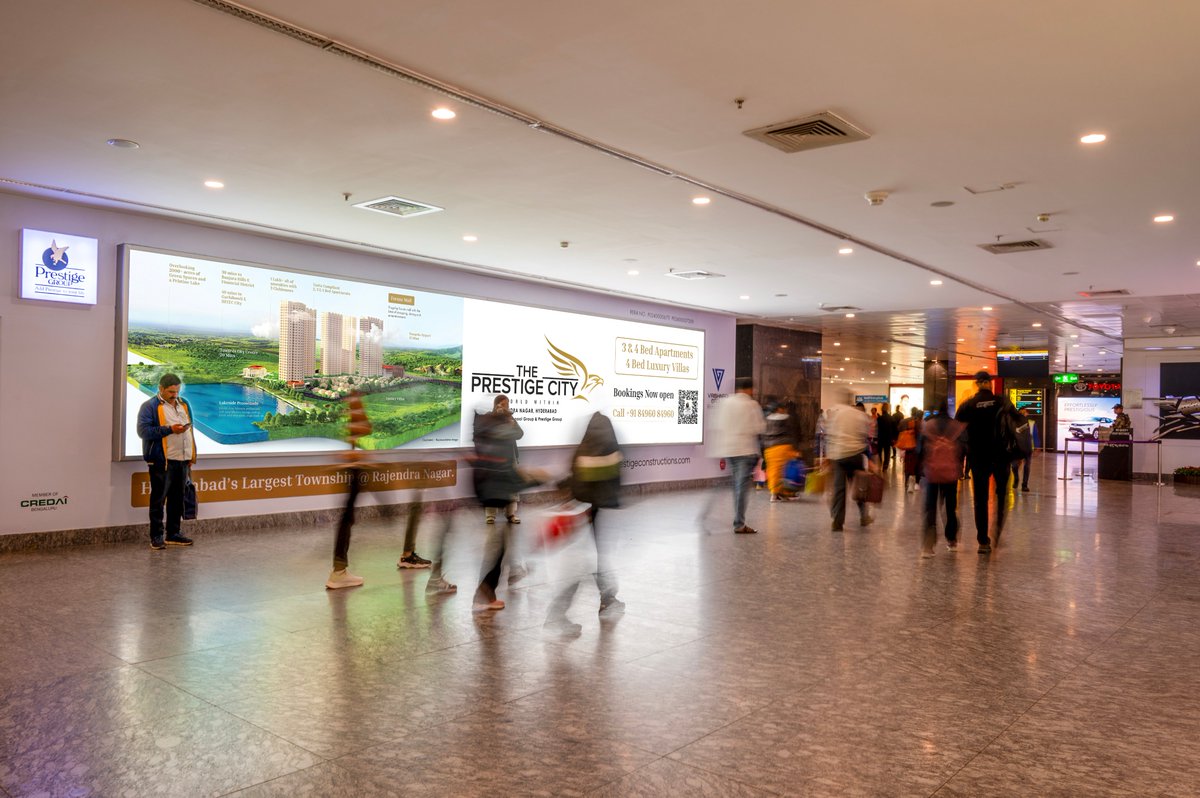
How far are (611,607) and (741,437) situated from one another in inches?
180

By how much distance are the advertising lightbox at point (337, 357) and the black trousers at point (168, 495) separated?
2.18ft

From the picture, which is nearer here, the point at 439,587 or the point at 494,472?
the point at 494,472

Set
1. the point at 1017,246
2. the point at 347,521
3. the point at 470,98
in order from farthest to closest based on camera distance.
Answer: the point at 1017,246, the point at 347,521, the point at 470,98

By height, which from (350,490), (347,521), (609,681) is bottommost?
(609,681)

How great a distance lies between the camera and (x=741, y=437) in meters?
10.2

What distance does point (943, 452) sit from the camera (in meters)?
8.59

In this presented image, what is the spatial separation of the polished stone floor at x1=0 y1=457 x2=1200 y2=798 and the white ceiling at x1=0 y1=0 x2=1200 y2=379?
352 cm

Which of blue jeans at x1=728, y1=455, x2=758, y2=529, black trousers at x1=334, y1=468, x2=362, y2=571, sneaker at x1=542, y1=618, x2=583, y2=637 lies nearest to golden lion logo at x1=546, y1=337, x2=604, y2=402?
blue jeans at x1=728, y1=455, x2=758, y2=529

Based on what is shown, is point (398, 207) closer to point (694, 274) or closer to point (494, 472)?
point (494, 472)

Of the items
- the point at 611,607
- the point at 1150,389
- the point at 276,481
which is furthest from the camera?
the point at 1150,389

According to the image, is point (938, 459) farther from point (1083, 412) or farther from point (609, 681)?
point (1083, 412)

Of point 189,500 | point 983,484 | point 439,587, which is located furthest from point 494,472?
point 983,484

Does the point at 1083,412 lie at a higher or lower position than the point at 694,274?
lower

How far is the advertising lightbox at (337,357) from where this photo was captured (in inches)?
374
